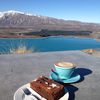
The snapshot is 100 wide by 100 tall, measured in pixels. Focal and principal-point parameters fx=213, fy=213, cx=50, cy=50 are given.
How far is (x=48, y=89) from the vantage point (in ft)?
4.22

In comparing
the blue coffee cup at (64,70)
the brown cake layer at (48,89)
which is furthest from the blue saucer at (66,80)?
the brown cake layer at (48,89)

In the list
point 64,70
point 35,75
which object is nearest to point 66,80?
point 64,70

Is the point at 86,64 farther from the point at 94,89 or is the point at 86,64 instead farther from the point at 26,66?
the point at 94,89

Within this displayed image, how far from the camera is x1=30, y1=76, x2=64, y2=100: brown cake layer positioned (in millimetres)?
1266

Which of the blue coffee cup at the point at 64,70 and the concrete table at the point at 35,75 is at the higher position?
the blue coffee cup at the point at 64,70

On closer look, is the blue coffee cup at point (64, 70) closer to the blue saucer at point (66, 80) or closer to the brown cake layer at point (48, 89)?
the blue saucer at point (66, 80)

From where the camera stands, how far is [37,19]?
144 metres

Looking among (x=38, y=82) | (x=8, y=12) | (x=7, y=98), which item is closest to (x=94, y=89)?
(x=38, y=82)

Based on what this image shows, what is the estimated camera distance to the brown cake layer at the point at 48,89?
4.15ft

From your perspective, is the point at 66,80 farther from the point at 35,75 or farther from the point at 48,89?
the point at 35,75

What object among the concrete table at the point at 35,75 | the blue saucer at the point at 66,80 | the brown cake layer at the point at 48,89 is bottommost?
the concrete table at the point at 35,75

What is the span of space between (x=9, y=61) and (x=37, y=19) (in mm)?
142894

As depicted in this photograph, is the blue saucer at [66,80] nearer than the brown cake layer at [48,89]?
No

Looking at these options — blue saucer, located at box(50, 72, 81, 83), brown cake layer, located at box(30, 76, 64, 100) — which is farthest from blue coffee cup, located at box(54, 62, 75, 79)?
Result: brown cake layer, located at box(30, 76, 64, 100)
